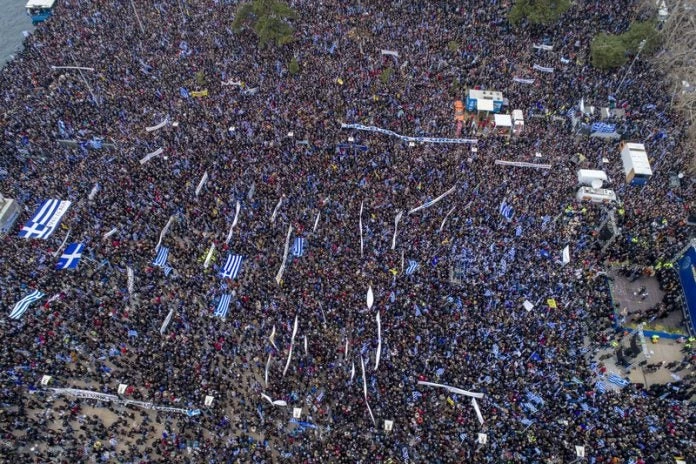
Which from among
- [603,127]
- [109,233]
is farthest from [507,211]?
[109,233]

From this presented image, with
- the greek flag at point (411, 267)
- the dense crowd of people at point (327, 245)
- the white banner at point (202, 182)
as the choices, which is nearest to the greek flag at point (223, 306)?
the dense crowd of people at point (327, 245)

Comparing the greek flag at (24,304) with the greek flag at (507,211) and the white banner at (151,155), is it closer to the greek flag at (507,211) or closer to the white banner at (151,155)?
the white banner at (151,155)

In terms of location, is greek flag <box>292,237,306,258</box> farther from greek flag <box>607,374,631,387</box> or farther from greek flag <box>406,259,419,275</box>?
greek flag <box>607,374,631,387</box>

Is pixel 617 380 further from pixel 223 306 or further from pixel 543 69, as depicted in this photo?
pixel 543 69

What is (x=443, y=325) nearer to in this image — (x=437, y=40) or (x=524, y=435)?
(x=524, y=435)

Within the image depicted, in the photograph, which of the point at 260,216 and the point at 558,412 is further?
the point at 260,216

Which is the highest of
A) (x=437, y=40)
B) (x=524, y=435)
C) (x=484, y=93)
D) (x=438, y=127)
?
(x=437, y=40)

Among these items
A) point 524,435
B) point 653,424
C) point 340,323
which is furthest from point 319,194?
point 653,424
